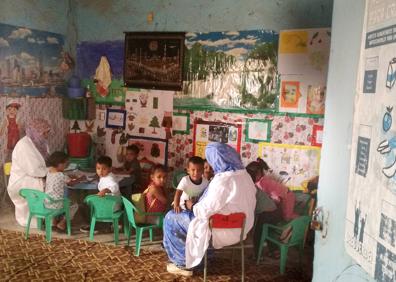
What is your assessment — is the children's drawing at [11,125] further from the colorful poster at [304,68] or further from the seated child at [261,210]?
the colorful poster at [304,68]

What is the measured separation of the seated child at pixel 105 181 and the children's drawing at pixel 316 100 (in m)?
2.40

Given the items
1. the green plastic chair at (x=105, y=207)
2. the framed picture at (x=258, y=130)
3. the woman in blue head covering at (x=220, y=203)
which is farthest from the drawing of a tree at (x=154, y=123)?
the woman in blue head covering at (x=220, y=203)

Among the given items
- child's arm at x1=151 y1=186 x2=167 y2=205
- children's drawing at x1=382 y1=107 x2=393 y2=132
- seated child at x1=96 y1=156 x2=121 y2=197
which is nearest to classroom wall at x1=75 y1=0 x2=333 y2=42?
seated child at x1=96 y1=156 x2=121 y2=197

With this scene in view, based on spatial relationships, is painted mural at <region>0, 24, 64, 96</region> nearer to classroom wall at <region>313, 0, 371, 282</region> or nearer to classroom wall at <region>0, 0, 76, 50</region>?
classroom wall at <region>0, 0, 76, 50</region>

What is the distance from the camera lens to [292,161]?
519 centimetres

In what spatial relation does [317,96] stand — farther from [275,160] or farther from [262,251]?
[262,251]

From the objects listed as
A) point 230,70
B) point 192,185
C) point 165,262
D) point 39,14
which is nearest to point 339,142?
point 192,185

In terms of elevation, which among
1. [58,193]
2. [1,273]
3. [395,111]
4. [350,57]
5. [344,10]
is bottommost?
[1,273]

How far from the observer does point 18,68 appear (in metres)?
5.66

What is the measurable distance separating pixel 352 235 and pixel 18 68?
5.08 m

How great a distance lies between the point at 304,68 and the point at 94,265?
3.17 meters

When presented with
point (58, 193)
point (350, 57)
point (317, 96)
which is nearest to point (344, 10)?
point (350, 57)

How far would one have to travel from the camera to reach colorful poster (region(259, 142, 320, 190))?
507cm

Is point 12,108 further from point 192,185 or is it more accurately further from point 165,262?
point 165,262
